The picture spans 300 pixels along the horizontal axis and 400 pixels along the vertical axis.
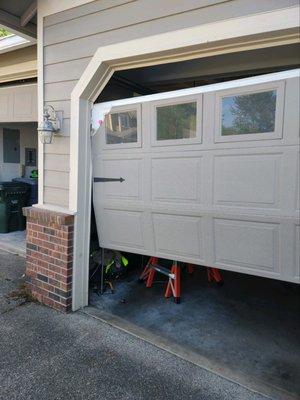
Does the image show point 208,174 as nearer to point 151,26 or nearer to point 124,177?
point 124,177

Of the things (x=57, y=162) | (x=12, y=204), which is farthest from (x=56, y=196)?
(x=12, y=204)

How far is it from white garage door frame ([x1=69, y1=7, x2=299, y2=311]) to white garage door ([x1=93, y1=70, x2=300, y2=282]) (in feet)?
0.61

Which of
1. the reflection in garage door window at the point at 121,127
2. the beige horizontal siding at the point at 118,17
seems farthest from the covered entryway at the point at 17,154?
the reflection in garage door window at the point at 121,127

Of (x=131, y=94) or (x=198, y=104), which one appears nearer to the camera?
(x=198, y=104)

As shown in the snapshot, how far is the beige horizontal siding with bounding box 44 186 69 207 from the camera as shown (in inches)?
131

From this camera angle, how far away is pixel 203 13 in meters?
2.36

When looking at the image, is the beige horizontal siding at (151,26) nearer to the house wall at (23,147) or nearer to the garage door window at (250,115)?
the garage door window at (250,115)

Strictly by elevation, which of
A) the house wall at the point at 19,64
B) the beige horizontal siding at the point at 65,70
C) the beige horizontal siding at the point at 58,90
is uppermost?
the house wall at the point at 19,64

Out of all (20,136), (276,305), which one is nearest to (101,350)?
(276,305)

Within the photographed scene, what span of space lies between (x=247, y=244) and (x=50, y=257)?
1.99 m

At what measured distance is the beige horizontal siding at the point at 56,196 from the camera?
3.32 meters

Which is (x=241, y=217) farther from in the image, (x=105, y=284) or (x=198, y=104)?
(x=105, y=284)

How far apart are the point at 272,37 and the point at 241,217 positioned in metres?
1.29

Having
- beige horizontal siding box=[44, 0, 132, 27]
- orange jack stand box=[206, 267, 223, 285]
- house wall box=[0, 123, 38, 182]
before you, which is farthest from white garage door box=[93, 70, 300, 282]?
house wall box=[0, 123, 38, 182]
